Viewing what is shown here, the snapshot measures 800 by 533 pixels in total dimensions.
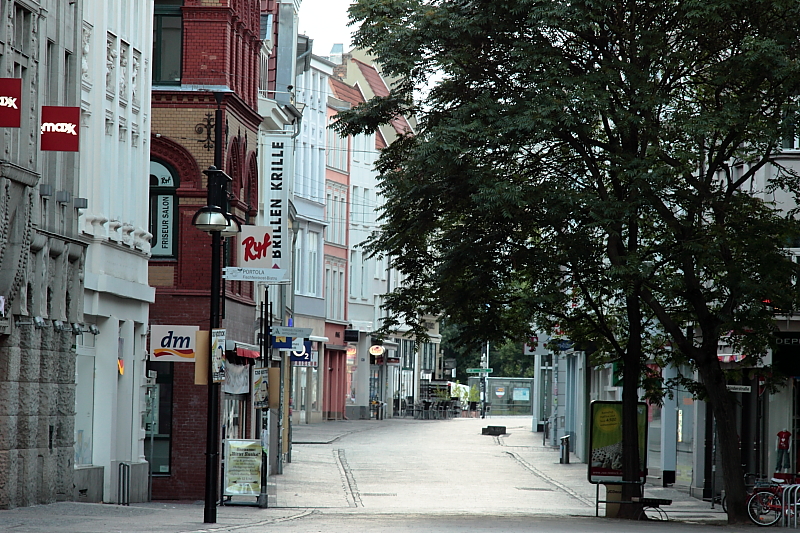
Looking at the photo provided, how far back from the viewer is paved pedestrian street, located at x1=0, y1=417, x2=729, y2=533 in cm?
1800

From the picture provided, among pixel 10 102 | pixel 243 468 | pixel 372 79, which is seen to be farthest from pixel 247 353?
pixel 372 79

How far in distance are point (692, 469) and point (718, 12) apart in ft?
44.5

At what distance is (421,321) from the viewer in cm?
2481

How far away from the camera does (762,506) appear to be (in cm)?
2155

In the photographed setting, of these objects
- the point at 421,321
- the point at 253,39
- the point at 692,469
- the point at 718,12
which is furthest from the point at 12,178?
the point at 692,469

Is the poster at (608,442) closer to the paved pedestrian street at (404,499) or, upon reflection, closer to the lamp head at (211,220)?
the paved pedestrian street at (404,499)

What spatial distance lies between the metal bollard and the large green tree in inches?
252

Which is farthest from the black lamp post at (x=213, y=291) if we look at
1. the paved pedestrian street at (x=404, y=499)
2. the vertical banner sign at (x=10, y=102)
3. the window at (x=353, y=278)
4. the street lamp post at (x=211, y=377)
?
the window at (x=353, y=278)

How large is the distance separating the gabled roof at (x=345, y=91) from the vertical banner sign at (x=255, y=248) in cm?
4580

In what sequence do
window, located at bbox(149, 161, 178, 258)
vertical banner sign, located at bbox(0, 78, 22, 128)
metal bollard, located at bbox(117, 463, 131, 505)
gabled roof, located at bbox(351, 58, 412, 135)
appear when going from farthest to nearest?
gabled roof, located at bbox(351, 58, 412, 135) < window, located at bbox(149, 161, 178, 258) < metal bollard, located at bbox(117, 463, 131, 505) < vertical banner sign, located at bbox(0, 78, 22, 128)

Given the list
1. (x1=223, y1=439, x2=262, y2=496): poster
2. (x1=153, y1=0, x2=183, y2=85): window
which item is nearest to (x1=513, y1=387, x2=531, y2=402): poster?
(x1=153, y1=0, x2=183, y2=85): window

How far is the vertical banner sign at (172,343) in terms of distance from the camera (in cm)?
2820

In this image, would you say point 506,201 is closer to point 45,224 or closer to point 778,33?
point 778,33

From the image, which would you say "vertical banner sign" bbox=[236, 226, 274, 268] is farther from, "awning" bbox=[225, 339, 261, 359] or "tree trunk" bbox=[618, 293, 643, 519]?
"tree trunk" bbox=[618, 293, 643, 519]
